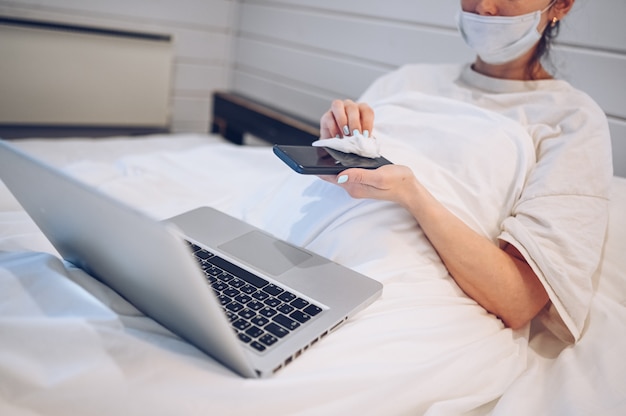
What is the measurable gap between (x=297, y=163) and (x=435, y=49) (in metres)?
1.05

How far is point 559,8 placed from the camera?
0.99 m

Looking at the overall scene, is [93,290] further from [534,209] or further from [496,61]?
[496,61]

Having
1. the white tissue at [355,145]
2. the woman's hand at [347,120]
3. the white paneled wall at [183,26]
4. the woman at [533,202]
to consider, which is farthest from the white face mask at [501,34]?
the white paneled wall at [183,26]

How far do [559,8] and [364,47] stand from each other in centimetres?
91

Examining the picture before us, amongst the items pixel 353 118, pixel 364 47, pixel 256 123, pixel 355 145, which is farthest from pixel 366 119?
pixel 256 123

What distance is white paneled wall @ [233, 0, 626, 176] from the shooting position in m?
1.18

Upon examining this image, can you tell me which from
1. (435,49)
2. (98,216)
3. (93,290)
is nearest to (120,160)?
(93,290)

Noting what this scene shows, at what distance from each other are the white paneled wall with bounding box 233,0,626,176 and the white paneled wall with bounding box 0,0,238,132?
0.10 metres

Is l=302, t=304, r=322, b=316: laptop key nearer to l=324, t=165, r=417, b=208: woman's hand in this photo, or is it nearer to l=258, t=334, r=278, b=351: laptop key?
l=258, t=334, r=278, b=351: laptop key

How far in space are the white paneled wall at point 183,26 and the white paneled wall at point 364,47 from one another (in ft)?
0.33

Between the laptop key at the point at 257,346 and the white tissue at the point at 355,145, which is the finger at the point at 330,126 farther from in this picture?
the laptop key at the point at 257,346

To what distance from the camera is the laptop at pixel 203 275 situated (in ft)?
1.49

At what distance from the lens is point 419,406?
0.61 metres

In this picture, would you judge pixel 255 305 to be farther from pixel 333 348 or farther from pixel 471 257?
pixel 471 257
